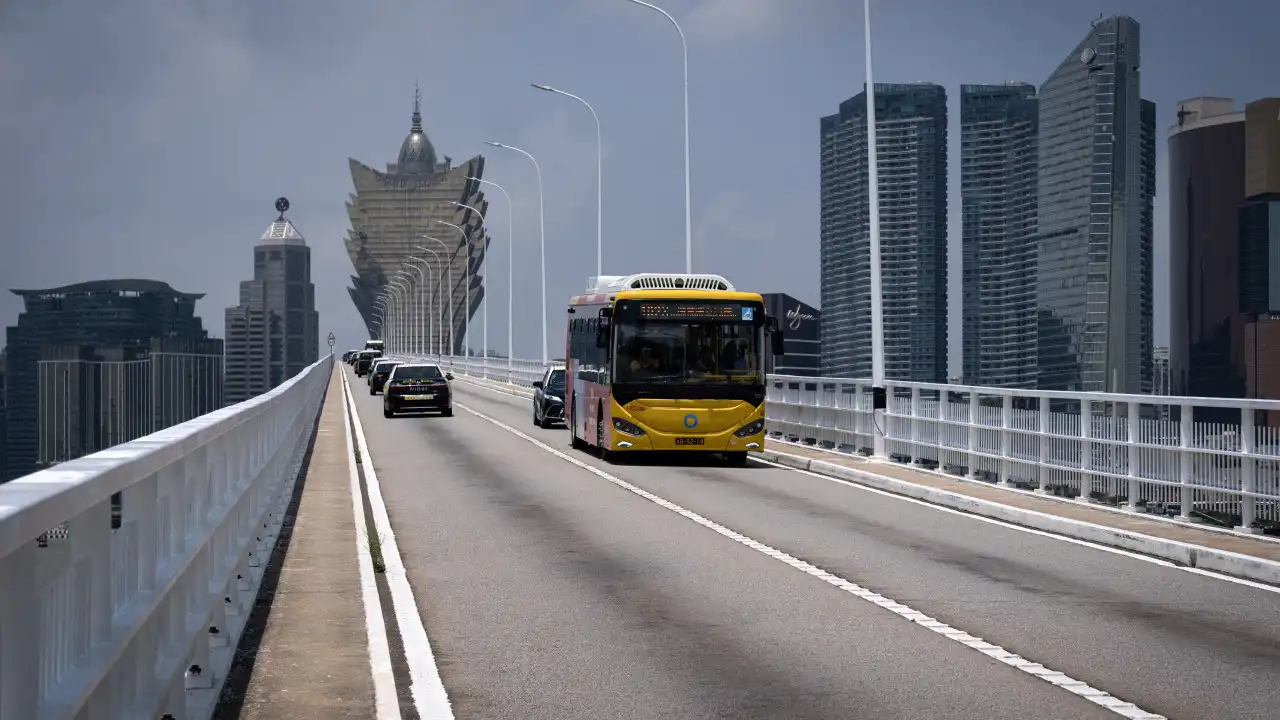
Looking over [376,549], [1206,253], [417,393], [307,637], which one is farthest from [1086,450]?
[1206,253]

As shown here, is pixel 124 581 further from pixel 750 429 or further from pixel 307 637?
pixel 750 429

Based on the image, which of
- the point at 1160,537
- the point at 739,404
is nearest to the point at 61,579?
the point at 1160,537

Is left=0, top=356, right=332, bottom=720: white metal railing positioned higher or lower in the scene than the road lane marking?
higher

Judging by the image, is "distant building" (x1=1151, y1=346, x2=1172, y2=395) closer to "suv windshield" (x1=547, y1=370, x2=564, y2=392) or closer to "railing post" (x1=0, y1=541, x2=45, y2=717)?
"suv windshield" (x1=547, y1=370, x2=564, y2=392)

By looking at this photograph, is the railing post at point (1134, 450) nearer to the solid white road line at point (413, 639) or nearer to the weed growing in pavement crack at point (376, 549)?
the solid white road line at point (413, 639)

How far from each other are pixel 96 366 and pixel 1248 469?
10013 cm

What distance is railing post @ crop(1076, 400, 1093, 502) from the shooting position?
61.8 ft

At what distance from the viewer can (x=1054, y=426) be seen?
19875 mm

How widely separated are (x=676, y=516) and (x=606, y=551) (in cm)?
345

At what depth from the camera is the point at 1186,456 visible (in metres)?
16.4

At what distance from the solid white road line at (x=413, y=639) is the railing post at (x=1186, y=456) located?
7691mm

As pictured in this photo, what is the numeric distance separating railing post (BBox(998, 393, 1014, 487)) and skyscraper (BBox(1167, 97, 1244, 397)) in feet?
491

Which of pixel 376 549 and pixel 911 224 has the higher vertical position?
pixel 911 224

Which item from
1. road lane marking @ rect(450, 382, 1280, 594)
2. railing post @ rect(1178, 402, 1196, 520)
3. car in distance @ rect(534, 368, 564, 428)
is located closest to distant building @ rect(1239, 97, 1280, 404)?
car in distance @ rect(534, 368, 564, 428)
